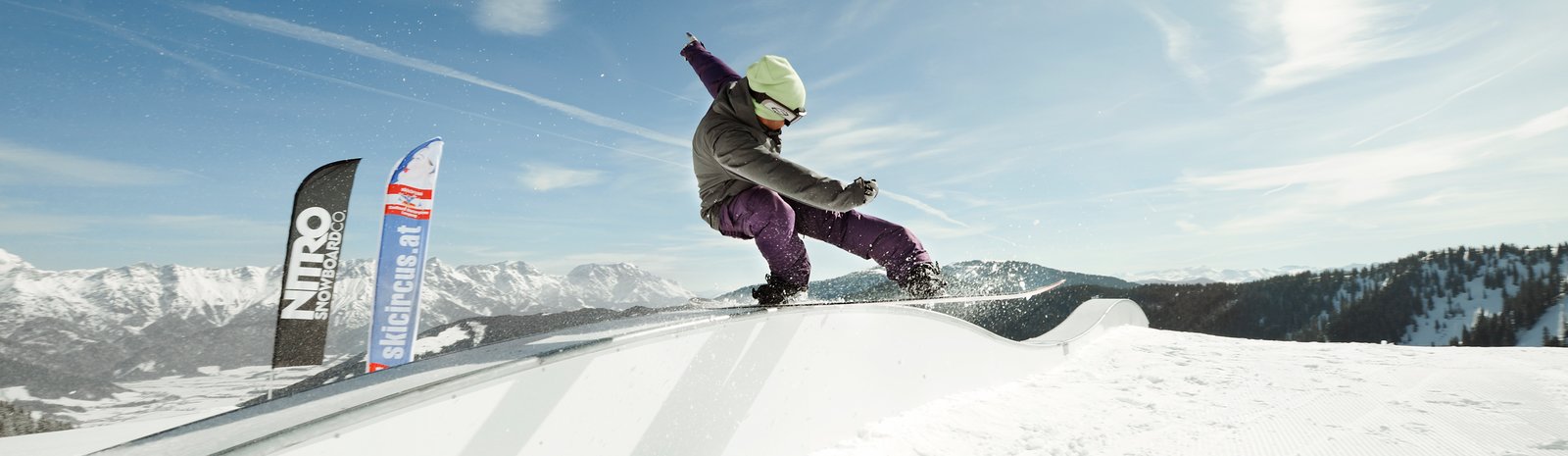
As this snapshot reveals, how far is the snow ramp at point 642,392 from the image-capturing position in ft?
4.67

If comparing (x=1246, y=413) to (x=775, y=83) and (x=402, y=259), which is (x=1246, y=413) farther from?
(x=402, y=259)

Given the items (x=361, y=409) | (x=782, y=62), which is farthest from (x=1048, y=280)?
(x=361, y=409)

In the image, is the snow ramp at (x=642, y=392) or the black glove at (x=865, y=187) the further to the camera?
the black glove at (x=865, y=187)

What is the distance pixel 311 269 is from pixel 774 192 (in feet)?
31.7

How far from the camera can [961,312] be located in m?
4.42

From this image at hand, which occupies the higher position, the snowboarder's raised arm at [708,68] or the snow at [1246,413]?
the snowboarder's raised arm at [708,68]

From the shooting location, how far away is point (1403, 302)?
110 m

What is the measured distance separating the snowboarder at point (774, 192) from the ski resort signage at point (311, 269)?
8.81 meters

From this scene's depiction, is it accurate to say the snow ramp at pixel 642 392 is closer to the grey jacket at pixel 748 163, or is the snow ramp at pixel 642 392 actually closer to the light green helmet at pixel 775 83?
the grey jacket at pixel 748 163

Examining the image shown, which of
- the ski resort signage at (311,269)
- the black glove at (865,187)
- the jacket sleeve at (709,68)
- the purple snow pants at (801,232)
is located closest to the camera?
the black glove at (865,187)

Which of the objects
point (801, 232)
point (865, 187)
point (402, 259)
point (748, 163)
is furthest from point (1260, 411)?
point (402, 259)

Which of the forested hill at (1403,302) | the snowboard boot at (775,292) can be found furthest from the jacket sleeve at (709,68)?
the forested hill at (1403,302)

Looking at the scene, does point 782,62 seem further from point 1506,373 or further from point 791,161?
point 1506,373

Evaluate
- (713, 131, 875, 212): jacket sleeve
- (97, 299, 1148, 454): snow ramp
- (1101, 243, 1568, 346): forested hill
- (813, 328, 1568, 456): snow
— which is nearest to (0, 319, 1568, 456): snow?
(813, 328, 1568, 456): snow
